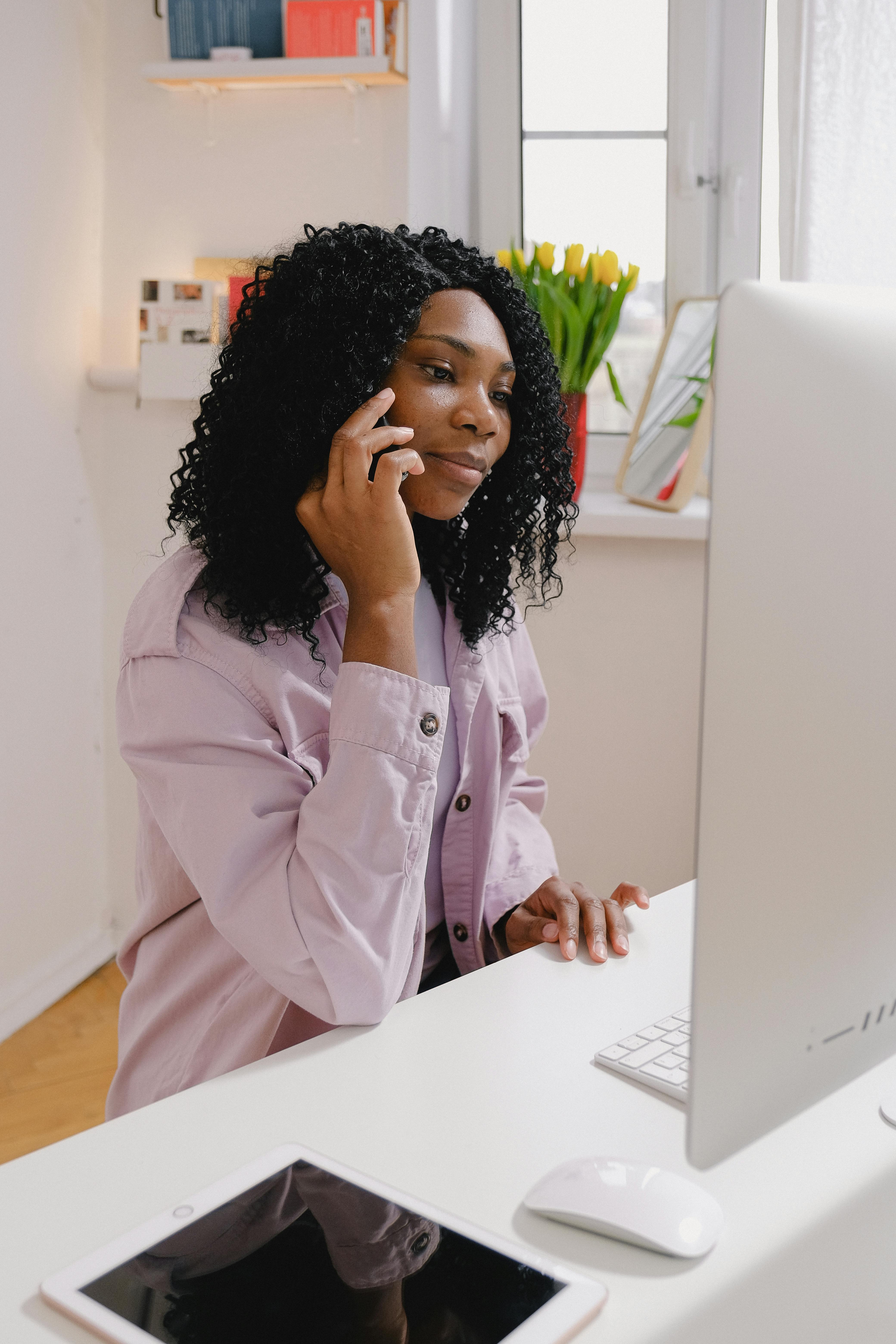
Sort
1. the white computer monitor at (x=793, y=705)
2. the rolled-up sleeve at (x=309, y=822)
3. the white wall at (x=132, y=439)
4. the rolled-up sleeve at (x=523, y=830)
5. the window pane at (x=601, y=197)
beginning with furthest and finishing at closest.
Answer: the window pane at (x=601, y=197) → the white wall at (x=132, y=439) → the rolled-up sleeve at (x=523, y=830) → the rolled-up sleeve at (x=309, y=822) → the white computer monitor at (x=793, y=705)

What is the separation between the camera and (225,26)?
7.77ft

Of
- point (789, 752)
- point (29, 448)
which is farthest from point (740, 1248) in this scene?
point (29, 448)

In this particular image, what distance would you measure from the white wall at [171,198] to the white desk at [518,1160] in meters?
1.73

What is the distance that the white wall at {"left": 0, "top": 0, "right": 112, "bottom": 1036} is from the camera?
2311mm

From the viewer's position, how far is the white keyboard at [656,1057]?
0.84 meters

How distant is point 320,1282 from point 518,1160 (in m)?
0.16

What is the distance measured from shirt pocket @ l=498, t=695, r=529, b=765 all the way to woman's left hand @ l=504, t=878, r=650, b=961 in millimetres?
177

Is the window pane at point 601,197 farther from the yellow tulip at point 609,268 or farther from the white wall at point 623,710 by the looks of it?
the white wall at point 623,710

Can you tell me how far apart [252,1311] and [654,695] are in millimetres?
1887

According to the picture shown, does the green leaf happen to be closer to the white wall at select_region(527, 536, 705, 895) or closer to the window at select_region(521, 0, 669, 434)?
the window at select_region(521, 0, 669, 434)

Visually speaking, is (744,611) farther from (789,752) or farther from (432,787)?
(432,787)

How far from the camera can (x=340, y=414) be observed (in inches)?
44.8

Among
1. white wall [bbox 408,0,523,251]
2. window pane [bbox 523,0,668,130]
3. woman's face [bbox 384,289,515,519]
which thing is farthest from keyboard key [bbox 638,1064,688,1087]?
window pane [bbox 523,0,668,130]

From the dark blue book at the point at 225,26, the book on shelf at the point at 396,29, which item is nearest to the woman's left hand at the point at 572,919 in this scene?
the book on shelf at the point at 396,29
